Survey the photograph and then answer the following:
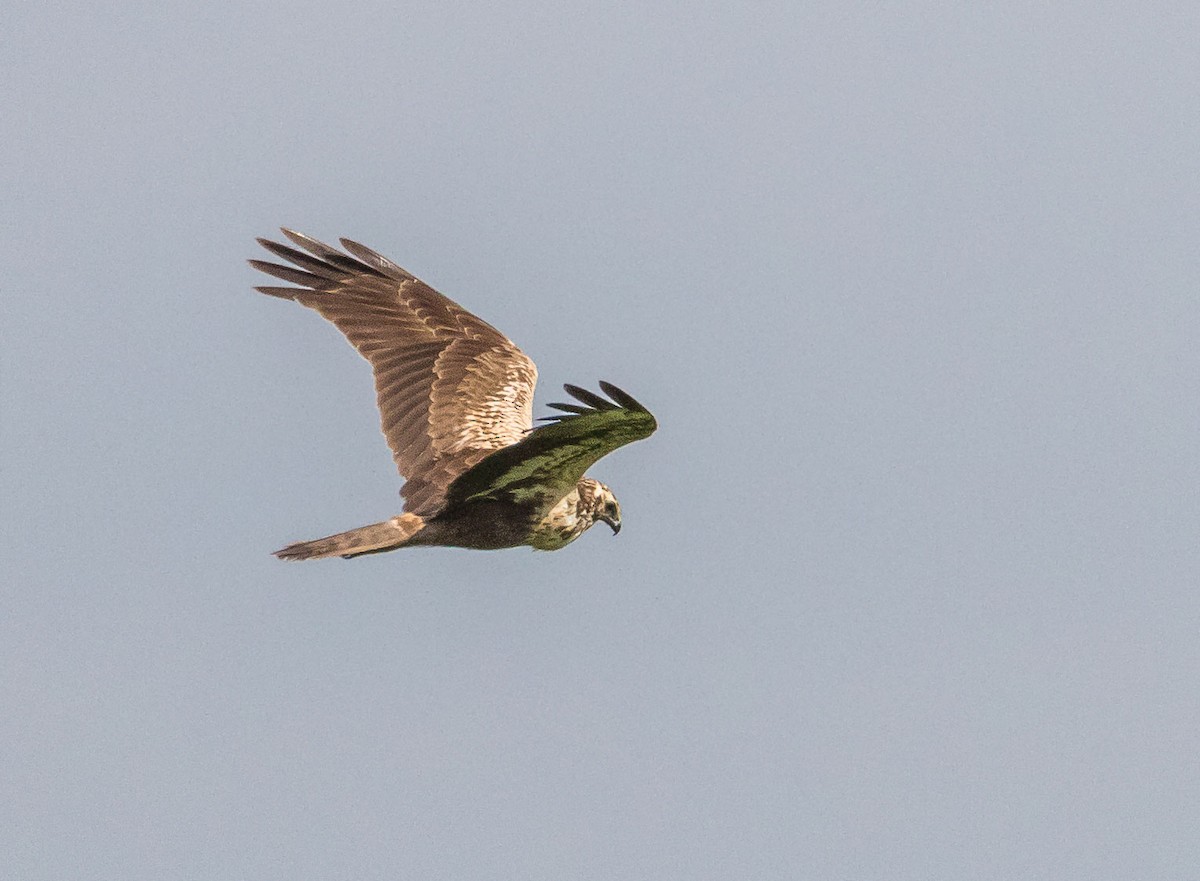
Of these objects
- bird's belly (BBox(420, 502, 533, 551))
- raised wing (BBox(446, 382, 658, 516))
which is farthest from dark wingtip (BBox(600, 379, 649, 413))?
bird's belly (BBox(420, 502, 533, 551))

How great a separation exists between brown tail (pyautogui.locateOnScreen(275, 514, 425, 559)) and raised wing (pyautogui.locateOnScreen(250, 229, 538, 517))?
1.00 metres

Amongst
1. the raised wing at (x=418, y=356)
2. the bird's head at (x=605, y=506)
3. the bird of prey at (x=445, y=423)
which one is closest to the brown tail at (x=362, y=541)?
the bird of prey at (x=445, y=423)

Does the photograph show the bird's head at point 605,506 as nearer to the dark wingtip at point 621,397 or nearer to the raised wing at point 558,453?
the raised wing at point 558,453

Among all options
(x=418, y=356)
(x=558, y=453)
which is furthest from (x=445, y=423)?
(x=558, y=453)

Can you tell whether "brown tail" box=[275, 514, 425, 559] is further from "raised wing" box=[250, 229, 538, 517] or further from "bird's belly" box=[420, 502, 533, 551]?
"raised wing" box=[250, 229, 538, 517]

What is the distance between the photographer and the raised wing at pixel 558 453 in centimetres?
983

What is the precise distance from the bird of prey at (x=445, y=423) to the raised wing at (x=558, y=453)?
15 millimetres

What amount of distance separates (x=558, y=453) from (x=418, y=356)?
11.3 ft

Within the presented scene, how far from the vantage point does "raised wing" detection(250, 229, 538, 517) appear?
44.5 feet

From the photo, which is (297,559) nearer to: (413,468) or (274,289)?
(413,468)

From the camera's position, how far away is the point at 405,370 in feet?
46.1

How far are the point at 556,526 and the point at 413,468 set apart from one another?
4.53 feet

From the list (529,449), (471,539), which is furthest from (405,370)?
(529,449)

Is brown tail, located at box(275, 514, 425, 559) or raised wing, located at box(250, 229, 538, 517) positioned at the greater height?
raised wing, located at box(250, 229, 538, 517)
